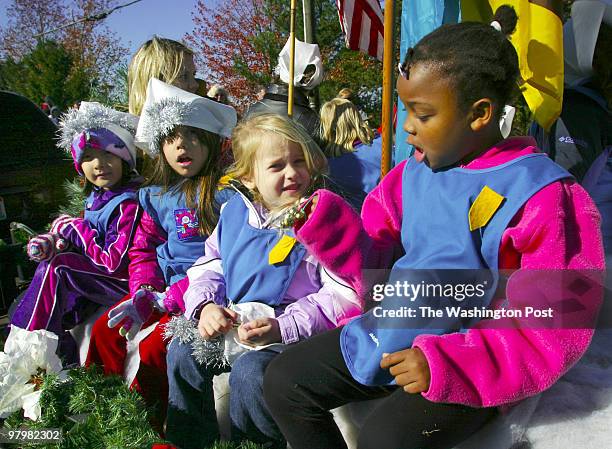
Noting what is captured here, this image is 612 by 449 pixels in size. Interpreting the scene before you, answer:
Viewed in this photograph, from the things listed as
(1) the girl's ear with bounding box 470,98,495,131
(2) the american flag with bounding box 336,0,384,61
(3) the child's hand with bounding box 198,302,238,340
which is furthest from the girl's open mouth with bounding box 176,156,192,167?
(2) the american flag with bounding box 336,0,384,61

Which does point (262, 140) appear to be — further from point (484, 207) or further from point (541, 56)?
point (541, 56)

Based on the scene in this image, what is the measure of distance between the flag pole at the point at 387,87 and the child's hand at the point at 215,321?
980 mm

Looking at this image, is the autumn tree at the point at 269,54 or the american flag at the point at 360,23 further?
the autumn tree at the point at 269,54

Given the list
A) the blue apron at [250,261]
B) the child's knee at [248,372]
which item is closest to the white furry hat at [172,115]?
the blue apron at [250,261]

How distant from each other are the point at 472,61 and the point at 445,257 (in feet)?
1.79

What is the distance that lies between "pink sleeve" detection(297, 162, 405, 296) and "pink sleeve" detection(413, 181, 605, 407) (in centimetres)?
51

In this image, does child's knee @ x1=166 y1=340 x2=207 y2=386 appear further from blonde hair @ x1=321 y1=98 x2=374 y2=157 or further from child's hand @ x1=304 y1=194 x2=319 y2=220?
blonde hair @ x1=321 y1=98 x2=374 y2=157

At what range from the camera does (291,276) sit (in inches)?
81.7

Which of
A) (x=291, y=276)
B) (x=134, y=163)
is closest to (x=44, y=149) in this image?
(x=134, y=163)

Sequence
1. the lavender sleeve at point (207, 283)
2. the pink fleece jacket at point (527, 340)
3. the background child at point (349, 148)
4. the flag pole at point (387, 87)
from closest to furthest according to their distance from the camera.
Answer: the pink fleece jacket at point (527, 340) → the lavender sleeve at point (207, 283) → the flag pole at point (387, 87) → the background child at point (349, 148)

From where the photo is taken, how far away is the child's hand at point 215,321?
2.02 meters

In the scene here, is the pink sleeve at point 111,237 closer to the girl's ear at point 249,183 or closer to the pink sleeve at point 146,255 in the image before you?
the pink sleeve at point 146,255

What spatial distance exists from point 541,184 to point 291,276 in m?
0.96

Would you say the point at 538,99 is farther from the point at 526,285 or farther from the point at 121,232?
the point at 121,232
